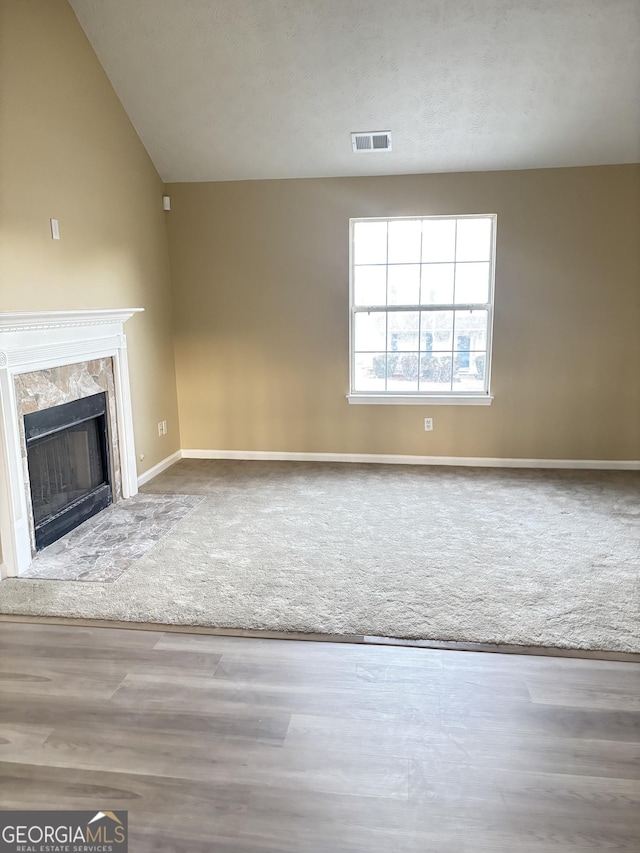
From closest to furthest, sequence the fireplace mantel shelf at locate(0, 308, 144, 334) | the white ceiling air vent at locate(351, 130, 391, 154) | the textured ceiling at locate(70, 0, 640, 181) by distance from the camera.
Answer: the fireplace mantel shelf at locate(0, 308, 144, 334) < the textured ceiling at locate(70, 0, 640, 181) < the white ceiling air vent at locate(351, 130, 391, 154)

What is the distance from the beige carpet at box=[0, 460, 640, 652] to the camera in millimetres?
2699

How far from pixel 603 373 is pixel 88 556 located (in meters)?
4.26

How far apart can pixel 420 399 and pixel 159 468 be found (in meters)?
2.39

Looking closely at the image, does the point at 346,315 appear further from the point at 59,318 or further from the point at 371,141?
the point at 59,318

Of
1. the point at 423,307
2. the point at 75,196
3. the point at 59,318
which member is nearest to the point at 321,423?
the point at 423,307

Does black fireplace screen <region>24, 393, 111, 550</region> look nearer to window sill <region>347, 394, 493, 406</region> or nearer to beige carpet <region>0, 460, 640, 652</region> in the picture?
beige carpet <region>0, 460, 640, 652</region>

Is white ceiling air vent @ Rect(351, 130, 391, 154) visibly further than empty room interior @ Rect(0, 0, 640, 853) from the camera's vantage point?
Yes

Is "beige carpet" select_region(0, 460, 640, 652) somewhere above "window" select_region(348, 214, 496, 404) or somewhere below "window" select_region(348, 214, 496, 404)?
below

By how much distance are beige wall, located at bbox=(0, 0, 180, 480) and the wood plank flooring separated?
2.13 metres

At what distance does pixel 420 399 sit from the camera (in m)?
5.30

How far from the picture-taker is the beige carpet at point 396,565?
2.70 metres

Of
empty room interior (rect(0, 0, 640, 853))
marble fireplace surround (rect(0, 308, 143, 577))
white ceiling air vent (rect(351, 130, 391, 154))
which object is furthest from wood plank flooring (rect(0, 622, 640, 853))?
white ceiling air vent (rect(351, 130, 391, 154))

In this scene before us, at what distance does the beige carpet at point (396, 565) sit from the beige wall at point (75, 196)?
1469 mm

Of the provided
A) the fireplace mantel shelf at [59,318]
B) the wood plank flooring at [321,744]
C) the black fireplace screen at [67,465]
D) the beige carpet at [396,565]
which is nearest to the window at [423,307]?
the beige carpet at [396,565]
